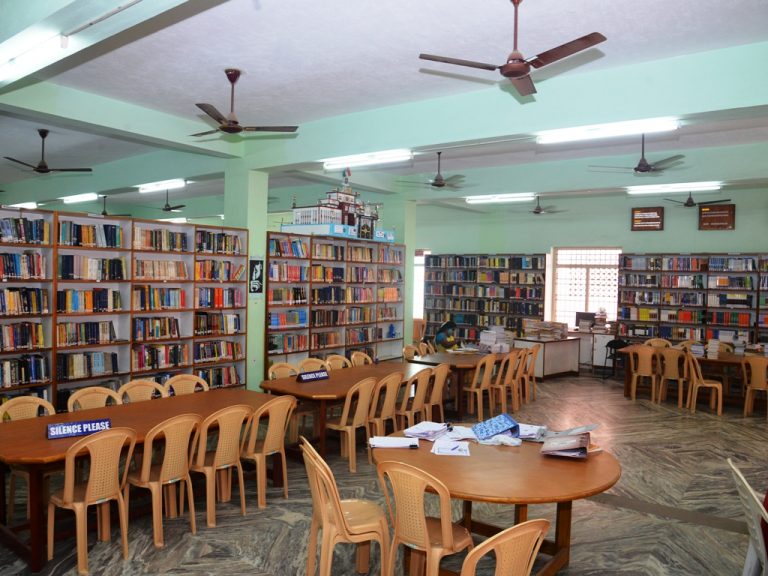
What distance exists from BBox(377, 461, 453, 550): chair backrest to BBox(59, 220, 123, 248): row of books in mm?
4804

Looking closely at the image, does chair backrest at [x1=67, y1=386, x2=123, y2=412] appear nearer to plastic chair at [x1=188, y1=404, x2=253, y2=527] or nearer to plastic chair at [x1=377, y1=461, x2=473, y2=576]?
plastic chair at [x1=188, y1=404, x2=253, y2=527]

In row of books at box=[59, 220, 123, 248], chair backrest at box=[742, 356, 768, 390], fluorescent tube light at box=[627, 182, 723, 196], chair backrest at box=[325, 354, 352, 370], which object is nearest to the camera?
row of books at box=[59, 220, 123, 248]

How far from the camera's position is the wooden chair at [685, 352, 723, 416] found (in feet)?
27.3

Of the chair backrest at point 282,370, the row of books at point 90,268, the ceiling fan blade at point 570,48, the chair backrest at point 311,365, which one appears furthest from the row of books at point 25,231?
the ceiling fan blade at point 570,48

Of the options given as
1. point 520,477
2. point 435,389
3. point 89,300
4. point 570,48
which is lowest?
point 435,389

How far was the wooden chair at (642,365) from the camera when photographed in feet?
30.0

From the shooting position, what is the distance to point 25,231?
232 inches

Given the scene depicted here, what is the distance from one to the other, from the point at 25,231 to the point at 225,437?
3305mm

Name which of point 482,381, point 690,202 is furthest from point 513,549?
point 690,202

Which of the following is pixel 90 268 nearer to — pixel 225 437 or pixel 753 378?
pixel 225 437

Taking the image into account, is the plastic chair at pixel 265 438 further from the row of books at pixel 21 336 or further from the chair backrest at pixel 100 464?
the row of books at pixel 21 336

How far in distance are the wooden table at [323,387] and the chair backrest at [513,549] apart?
10.0ft

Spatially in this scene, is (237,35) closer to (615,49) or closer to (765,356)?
(615,49)

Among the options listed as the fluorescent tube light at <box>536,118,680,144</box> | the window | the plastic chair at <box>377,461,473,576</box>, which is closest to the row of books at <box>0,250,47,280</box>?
the plastic chair at <box>377,461,473,576</box>
